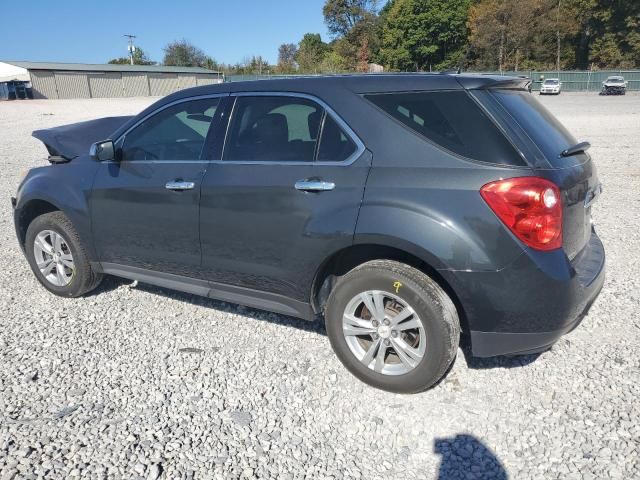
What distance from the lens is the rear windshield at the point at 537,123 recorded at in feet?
9.27

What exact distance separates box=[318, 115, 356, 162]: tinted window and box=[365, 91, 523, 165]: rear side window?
0.27m

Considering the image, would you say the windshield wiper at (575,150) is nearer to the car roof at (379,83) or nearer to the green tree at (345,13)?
the car roof at (379,83)

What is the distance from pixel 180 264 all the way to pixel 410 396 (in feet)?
6.14

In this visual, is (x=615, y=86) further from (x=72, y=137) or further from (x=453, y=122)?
(x=453, y=122)

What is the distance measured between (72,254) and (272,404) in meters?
2.41

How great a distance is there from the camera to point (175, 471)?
2.47 metres

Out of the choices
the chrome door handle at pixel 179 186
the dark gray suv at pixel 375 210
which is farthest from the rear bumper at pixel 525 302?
the chrome door handle at pixel 179 186

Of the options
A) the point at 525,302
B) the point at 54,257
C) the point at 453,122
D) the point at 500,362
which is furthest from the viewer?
the point at 54,257

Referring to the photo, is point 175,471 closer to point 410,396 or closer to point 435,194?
point 410,396

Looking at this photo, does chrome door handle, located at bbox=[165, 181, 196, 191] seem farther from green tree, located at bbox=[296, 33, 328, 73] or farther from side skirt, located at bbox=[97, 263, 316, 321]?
green tree, located at bbox=[296, 33, 328, 73]

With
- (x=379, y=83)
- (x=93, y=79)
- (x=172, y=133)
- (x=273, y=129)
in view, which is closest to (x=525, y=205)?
(x=379, y=83)

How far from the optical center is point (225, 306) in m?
4.35

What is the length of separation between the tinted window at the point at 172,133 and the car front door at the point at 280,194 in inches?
11.4

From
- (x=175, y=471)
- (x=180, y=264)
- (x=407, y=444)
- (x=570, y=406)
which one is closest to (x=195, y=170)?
(x=180, y=264)
